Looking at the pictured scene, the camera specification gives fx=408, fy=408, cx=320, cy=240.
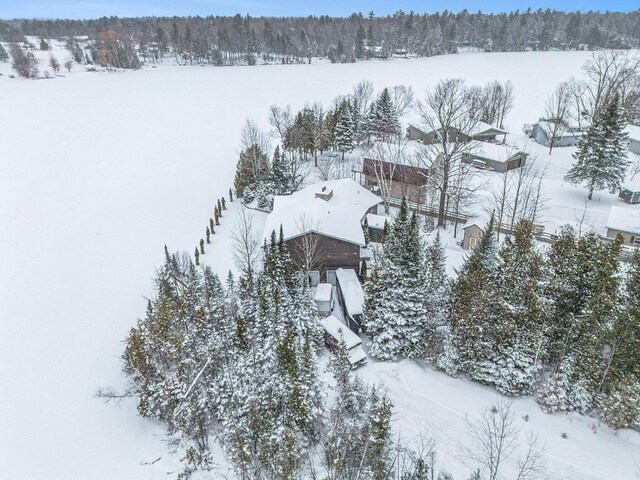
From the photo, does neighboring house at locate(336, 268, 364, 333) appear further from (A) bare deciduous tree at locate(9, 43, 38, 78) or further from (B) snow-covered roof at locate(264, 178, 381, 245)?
(A) bare deciduous tree at locate(9, 43, 38, 78)

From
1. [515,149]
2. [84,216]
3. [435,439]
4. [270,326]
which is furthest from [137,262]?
[515,149]

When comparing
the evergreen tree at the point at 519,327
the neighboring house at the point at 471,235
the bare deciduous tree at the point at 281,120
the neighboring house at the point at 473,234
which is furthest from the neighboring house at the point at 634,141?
the evergreen tree at the point at 519,327

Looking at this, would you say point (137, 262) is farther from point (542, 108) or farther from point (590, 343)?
point (542, 108)

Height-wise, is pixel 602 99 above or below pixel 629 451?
above

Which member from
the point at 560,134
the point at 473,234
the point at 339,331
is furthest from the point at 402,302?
the point at 560,134

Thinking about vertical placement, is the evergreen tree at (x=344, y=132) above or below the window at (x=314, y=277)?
above

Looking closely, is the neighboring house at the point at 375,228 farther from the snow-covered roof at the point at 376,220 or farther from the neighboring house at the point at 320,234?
the neighboring house at the point at 320,234
